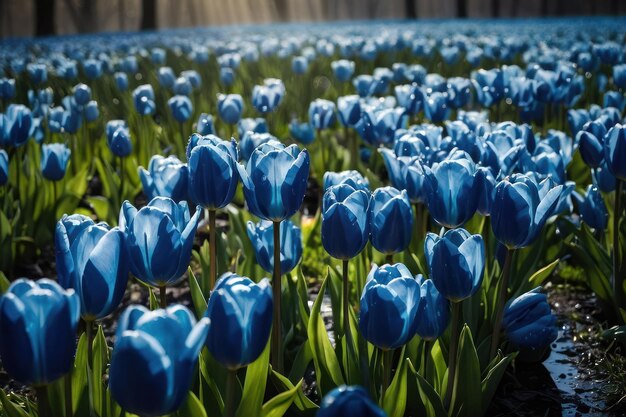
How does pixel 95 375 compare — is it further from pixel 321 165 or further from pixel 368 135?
pixel 321 165

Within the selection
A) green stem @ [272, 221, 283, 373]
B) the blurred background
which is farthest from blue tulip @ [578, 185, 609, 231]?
the blurred background

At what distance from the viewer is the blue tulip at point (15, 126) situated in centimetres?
277

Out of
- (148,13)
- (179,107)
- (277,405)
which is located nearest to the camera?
(277,405)

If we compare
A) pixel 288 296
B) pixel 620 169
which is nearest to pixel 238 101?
pixel 288 296

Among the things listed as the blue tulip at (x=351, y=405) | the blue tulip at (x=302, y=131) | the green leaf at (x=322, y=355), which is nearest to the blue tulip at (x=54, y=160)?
the blue tulip at (x=302, y=131)

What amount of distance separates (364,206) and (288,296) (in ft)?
2.24

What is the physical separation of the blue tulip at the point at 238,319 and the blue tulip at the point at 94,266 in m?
0.21

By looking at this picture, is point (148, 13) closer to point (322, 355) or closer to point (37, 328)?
point (322, 355)

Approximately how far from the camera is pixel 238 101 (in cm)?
352

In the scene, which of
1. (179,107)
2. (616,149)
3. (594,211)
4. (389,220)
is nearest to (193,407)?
(389,220)

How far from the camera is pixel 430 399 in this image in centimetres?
149

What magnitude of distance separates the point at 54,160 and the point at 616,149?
6.75 feet

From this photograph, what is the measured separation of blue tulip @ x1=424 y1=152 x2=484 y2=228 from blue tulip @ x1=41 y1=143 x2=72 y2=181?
1659mm

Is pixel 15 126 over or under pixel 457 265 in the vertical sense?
over
